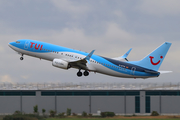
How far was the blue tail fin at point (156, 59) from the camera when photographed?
92.8 meters

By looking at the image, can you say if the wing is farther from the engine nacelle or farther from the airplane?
the engine nacelle

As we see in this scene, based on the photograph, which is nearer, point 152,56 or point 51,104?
point 152,56

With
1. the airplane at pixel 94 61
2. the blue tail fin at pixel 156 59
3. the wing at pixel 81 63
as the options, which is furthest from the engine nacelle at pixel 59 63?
the blue tail fin at pixel 156 59

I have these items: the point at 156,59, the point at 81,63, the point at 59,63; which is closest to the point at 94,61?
the point at 81,63

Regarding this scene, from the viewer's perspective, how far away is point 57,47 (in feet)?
299

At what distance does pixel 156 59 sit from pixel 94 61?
50.8ft

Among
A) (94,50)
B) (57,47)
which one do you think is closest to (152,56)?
(94,50)

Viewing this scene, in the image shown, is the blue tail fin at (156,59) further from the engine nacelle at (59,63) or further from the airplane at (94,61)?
the engine nacelle at (59,63)

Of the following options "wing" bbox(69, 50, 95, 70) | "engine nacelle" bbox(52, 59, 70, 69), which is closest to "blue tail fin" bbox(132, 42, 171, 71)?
"wing" bbox(69, 50, 95, 70)

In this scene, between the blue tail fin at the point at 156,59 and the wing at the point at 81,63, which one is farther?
the blue tail fin at the point at 156,59

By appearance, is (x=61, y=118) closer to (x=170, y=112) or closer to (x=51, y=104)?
(x=51, y=104)

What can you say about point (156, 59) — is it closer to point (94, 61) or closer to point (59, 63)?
point (94, 61)

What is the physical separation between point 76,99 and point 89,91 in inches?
181

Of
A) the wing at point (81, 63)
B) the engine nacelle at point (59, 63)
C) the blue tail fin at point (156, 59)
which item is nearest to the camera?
the wing at point (81, 63)
